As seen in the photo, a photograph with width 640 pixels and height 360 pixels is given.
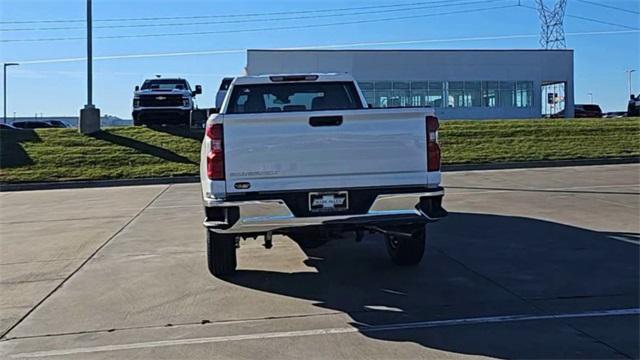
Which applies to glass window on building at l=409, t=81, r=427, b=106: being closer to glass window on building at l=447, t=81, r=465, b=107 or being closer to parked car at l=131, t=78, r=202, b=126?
glass window on building at l=447, t=81, r=465, b=107

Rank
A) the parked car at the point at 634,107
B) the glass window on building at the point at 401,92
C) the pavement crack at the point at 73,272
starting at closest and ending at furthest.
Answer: the pavement crack at the point at 73,272 < the parked car at the point at 634,107 < the glass window on building at the point at 401,92

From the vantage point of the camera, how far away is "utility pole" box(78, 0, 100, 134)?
85.2ft

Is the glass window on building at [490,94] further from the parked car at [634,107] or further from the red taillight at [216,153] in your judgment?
the red taillight at [216,153]

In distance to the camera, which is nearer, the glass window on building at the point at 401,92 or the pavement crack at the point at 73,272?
the pavement crack at the point at 73,272

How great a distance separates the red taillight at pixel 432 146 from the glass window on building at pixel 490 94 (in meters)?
48.2

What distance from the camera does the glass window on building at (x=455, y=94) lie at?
52.1 m

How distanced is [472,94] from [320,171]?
48.4 metres

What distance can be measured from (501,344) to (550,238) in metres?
4.44

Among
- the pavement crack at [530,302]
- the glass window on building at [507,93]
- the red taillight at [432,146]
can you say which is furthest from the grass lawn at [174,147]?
the glass window on building at [507,93]

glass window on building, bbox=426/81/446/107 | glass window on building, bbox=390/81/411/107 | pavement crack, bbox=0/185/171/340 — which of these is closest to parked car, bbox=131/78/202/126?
pavement crack, bbox=0/185/171/340

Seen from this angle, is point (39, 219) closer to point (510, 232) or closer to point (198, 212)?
point (198, 212)

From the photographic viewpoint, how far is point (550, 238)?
8.93 metres

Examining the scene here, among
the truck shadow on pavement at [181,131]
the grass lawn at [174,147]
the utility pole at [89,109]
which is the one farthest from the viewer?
the truck shadow on pavement at [181,131]

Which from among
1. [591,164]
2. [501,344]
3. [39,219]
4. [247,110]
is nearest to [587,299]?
[501,344]
